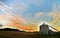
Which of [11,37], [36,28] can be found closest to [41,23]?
[36,28]

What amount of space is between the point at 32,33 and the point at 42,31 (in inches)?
11.1

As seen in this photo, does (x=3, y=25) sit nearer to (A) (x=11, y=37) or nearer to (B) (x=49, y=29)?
(A) (x=11, y=37)

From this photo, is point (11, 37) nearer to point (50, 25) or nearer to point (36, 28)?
point (36, 28)

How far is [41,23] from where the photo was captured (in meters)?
5.02

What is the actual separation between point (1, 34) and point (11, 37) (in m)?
0.33

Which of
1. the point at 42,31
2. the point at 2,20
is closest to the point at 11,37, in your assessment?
the point at 2,20

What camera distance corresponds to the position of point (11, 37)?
485cm

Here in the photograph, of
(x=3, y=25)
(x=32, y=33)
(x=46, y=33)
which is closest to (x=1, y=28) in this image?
(x=3, y=25)

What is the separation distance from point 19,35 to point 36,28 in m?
0.51

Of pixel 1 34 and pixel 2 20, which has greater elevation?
pixel 2 20

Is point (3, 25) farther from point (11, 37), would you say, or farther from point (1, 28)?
point (11, 37)

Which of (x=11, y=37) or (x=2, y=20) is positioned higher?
(x=2, y=20)

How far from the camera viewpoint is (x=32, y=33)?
4992 mm

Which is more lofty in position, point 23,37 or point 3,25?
point 3,25
